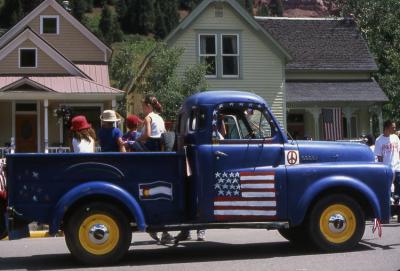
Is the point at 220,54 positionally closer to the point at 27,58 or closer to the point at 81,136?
the point at 27,58

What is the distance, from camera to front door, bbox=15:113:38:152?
26.4 m

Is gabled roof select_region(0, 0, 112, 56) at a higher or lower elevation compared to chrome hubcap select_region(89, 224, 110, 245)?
higher

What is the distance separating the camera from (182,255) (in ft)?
32.3

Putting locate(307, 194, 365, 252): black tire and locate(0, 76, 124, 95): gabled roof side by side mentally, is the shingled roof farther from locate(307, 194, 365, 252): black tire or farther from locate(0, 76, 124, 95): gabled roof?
locate(307, 194, 365, 252): black tire

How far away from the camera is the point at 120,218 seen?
873 centimetres

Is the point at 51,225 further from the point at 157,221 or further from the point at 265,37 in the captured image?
the point at 265,37

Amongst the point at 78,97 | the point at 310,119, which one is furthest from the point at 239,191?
the point at 310,119

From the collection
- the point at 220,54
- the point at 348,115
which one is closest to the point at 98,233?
the point at 220,54

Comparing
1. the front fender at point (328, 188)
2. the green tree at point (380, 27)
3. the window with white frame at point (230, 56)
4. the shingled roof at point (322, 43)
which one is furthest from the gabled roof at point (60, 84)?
the front fender at point (328, 188)

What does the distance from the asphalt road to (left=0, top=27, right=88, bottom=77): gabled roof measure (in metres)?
15.0

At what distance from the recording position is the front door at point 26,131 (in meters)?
26.4

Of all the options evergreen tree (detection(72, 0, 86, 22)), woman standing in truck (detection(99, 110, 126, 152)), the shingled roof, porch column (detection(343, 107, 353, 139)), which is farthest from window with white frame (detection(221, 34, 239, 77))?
evergreen tree (detection(72, 0, 86, 22))

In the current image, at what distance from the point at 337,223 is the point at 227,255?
1.61 m

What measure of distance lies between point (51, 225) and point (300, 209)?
3.23 m
